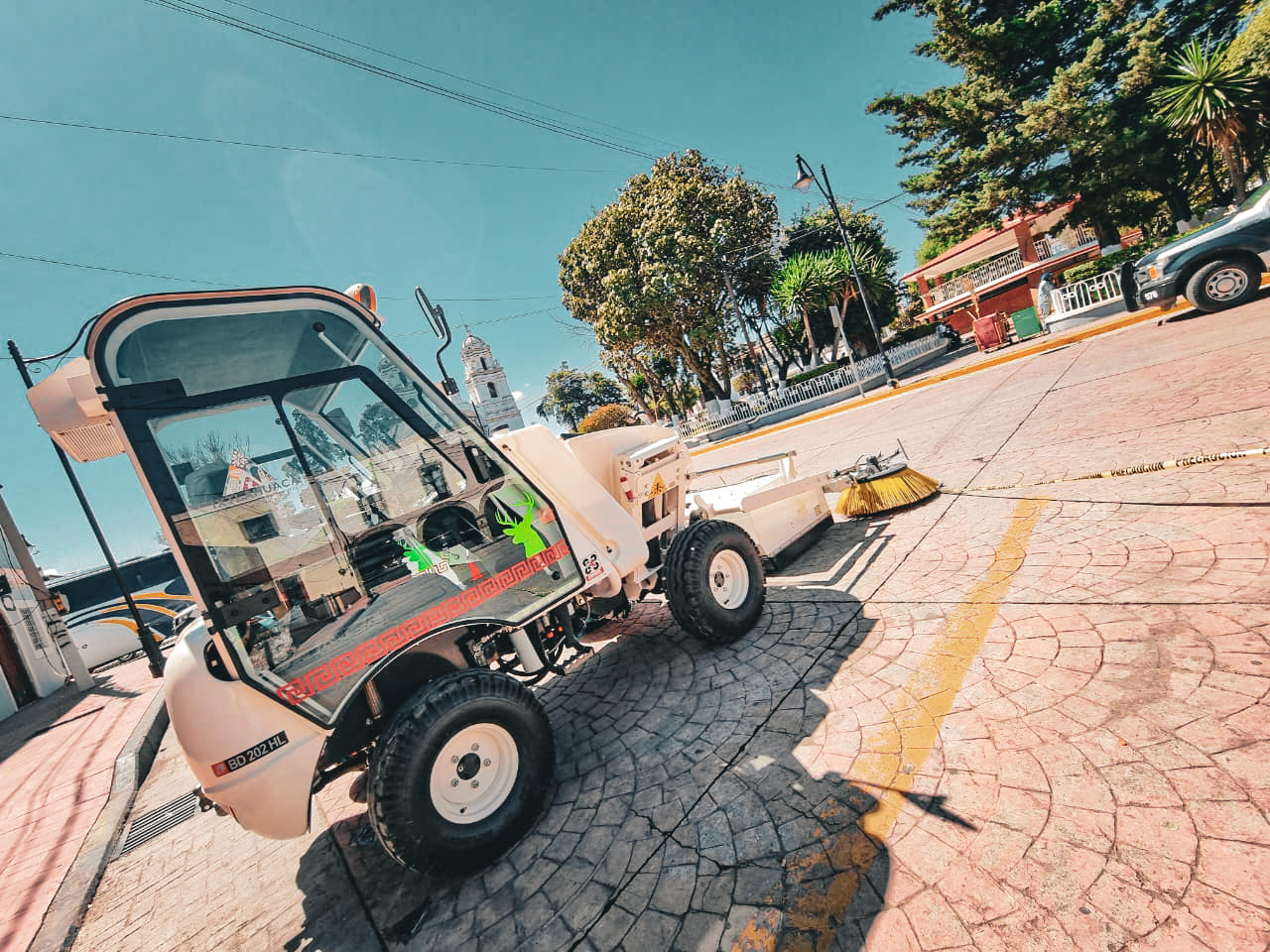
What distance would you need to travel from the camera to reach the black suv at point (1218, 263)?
698cm

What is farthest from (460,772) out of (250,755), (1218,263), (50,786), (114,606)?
(114,606)

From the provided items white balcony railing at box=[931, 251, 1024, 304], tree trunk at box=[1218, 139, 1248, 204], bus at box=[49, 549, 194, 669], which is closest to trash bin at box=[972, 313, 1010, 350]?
tree trunk at box=[1218, 139, 1248, 204]

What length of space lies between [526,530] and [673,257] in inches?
804

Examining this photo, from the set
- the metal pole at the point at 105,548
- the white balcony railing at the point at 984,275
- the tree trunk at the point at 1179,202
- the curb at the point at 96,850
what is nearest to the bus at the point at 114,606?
the metal pole at the point at 105,548

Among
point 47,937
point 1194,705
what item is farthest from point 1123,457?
point 47,937

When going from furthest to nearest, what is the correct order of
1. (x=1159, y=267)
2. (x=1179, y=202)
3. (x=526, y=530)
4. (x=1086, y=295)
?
(x=1179, y=202), (x=1086, y=295), (x=1159, y=267), (x=526, y=530)

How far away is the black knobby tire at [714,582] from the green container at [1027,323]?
1632 cm

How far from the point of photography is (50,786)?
5562mm

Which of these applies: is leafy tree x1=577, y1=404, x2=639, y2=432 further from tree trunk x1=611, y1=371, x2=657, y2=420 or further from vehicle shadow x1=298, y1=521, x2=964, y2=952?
vehicle shadow x1=298, y1=521, x2=964, y2=952

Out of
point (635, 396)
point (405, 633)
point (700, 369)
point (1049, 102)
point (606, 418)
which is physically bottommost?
point (405, 633)

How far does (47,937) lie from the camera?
9.78ft

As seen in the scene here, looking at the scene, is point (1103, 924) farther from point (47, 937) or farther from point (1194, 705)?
point (47, 937)

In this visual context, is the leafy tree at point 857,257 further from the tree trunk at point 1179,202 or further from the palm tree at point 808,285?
the tree trunk at point 1179,202

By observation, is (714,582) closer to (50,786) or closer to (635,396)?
(50,786)
